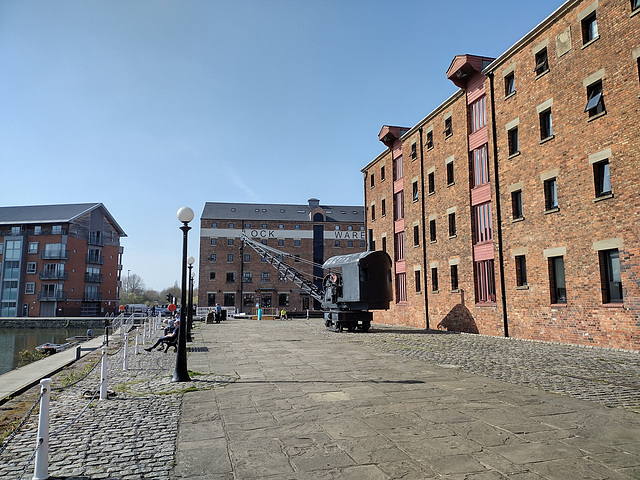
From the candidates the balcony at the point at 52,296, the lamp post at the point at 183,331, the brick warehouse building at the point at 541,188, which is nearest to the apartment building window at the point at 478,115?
the brick warehouse building at the point at 541,188

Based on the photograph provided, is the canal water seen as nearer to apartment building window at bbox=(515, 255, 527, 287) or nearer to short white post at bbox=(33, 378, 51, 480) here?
short white post at bbox=(33, 378, 51, 480)

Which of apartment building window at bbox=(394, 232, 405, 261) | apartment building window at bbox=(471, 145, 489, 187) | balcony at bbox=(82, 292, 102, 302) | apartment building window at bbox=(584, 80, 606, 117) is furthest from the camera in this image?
balcony at bbox=(82, 292, 102, 302)

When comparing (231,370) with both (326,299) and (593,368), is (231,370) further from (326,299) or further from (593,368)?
(326,299)

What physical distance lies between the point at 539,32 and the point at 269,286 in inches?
1982

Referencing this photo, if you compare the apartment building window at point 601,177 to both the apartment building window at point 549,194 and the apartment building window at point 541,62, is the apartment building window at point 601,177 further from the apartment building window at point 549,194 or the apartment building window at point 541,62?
the apartment building window at point 541,62

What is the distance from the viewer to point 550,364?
10.8 m

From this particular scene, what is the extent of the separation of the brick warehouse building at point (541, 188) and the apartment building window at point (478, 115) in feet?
0.18

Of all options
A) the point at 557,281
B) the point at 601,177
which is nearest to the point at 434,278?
the point at 557,281

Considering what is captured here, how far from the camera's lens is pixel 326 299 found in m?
25.8

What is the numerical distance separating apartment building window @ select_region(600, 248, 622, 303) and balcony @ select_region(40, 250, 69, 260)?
195 ft

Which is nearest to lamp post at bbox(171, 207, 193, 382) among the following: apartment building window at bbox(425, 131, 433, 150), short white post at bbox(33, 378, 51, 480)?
short white post at bbox(33, 378, 51, 480)

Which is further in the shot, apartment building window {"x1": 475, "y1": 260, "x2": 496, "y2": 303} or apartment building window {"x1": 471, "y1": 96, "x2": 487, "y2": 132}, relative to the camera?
apartment building window {"x1": 471, "y1": 96, "x2": 487, "y2": 132}

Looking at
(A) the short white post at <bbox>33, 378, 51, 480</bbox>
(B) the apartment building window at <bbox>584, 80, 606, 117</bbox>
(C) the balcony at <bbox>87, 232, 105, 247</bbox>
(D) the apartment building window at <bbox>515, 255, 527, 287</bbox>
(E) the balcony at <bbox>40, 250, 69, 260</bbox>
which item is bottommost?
(A) the short white post at <bbox>33, 378, 51, 480</bbox>

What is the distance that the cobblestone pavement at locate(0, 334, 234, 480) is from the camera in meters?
4.32
